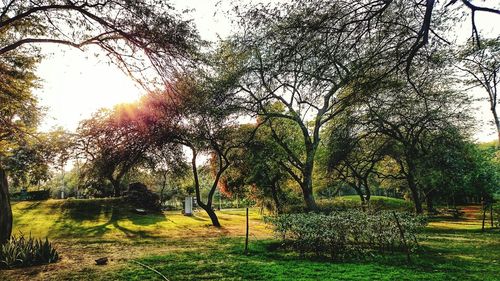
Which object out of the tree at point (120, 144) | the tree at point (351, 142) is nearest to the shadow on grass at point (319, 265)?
the tree at point (351, 142)

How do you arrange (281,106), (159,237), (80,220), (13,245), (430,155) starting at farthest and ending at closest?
(281,106), (80,220), (430,155), (159,237), (13,245)

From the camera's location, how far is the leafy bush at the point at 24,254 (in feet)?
29.0

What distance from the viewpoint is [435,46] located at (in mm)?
6562

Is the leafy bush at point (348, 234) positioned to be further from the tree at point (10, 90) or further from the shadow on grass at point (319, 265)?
the tree at point (10, 90)

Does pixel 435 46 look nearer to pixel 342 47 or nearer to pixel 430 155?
pixel 342 47

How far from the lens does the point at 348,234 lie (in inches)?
380

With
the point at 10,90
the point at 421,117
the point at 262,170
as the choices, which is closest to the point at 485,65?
the point at 421,117

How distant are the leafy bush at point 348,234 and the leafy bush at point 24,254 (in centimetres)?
691

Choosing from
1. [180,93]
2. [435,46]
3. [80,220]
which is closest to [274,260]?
[180,93]

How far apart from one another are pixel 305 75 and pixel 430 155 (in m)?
15.1

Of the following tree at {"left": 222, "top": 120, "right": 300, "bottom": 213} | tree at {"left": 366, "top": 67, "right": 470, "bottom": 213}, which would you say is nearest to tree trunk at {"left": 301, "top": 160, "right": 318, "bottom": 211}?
tree at {"left": 222, "top": 120, "right": 300, "bottom": 213}

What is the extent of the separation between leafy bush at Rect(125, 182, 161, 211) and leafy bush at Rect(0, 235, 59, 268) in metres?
15.0

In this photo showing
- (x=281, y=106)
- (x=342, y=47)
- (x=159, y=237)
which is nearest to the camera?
(x=342, y=47)

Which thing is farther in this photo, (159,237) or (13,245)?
(159,237)
